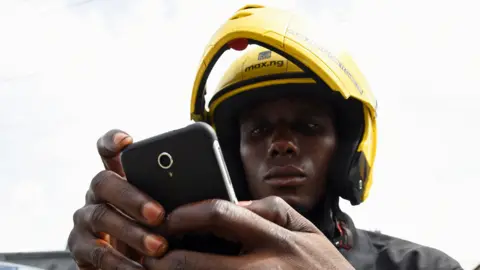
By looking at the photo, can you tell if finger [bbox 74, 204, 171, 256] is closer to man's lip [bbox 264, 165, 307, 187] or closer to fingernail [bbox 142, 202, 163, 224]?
fingernail [bbox 142, 202, 163, 224]

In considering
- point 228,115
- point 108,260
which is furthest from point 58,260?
point 108,260

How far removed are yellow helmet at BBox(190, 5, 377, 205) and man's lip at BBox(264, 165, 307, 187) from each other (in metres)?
0.30

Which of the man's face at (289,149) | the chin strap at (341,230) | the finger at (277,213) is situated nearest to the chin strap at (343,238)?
the chin strap at (341,230)

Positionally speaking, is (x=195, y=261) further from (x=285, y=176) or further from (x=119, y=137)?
(x=285, y=176)

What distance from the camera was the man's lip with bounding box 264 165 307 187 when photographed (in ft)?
7.54

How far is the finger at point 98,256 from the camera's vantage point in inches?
49.9

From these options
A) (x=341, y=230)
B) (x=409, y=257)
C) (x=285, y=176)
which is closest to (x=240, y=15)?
(x=285, y=176)

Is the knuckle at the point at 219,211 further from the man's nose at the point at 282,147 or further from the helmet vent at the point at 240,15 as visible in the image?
the helmet vent at the point at 240,15

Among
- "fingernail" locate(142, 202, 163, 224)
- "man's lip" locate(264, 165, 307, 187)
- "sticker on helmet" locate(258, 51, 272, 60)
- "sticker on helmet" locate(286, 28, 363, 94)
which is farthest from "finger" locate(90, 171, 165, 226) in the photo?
"sticker on helmet" locate(258, 51, 272, 60)

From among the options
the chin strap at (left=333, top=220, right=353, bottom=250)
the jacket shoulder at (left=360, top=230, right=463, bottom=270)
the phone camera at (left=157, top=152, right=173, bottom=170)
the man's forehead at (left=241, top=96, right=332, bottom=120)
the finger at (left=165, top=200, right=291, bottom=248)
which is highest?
the man's forehead at (left=241, top=96, right=332, bottom=120)

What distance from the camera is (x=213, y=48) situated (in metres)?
2.63

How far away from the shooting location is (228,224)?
3.67 ft

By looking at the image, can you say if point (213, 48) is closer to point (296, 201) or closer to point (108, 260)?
point (296, 201)

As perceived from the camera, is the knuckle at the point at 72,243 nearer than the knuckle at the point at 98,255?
No
